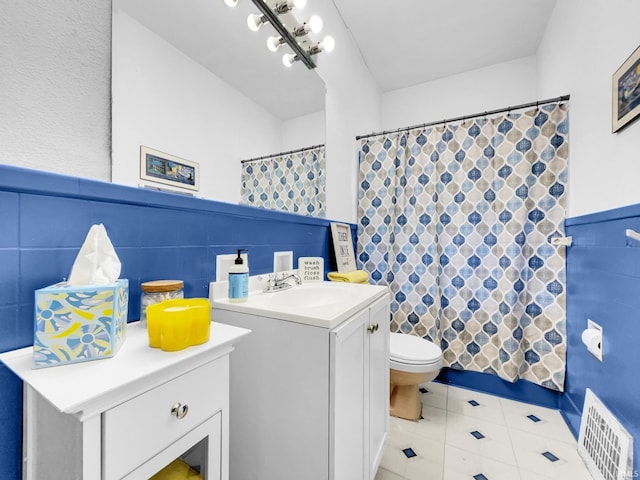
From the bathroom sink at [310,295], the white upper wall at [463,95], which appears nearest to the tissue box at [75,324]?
the bathroom sink at [310,295]

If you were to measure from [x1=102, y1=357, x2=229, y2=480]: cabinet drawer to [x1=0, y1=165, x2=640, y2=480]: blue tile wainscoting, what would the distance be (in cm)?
32

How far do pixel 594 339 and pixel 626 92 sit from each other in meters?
1.06

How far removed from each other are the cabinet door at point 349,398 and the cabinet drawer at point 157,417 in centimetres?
31

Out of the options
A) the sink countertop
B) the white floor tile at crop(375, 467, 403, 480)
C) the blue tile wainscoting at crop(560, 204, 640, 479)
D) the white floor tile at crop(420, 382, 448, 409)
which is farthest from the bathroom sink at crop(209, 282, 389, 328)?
the white floor tile at crop(420, 382, 448, 409)

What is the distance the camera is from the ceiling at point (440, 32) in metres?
1.91

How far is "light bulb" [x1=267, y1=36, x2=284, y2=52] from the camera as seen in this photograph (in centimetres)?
134

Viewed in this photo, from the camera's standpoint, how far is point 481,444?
1439mm

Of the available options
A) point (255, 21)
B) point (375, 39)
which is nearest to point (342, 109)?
point (375, 39)

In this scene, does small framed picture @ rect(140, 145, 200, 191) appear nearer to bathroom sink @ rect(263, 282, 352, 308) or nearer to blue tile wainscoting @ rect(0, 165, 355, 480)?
blue tile wainscoting @ rect(0, 165, 355, 480)

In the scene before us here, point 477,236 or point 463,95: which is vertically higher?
point 463,95

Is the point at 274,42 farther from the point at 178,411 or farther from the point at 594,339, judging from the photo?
the point at 594,339

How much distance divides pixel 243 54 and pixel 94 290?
1.13m

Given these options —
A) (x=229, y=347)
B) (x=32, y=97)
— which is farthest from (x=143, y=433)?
(x=32, y=97)

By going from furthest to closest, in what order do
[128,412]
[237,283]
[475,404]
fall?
[475,404] → [237,283] → [128,412]
